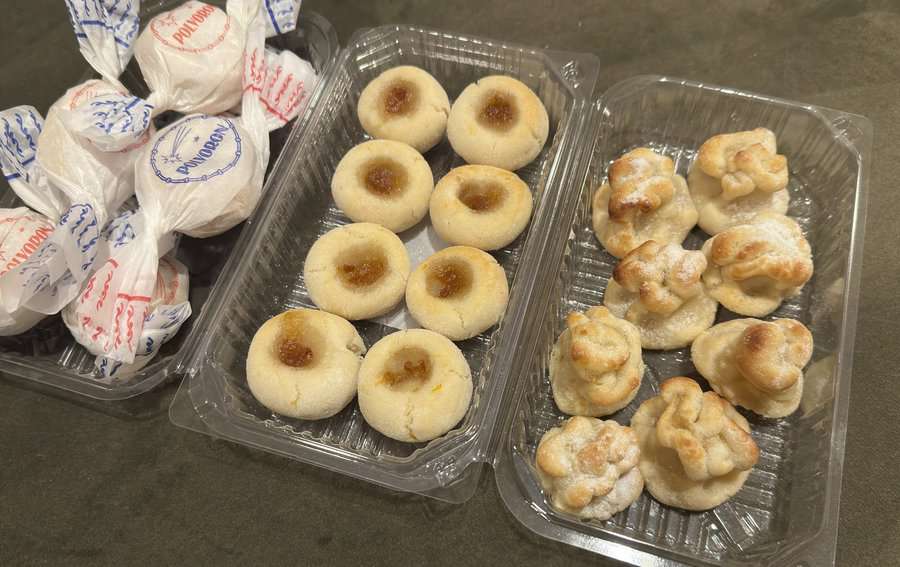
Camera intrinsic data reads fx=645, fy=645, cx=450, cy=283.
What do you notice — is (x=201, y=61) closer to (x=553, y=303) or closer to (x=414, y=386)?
(x=414, y=386)

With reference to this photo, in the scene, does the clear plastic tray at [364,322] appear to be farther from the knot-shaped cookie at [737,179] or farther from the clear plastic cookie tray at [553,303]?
the knot-shaped cookie at [737,179]

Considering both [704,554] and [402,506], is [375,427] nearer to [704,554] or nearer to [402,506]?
[402,506]

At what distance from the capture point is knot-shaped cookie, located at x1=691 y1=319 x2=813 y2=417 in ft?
5.58

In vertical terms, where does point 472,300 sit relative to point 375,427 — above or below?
above

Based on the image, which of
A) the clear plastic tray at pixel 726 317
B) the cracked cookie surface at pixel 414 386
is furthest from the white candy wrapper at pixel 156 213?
the clear plastic tray at pixel 726 317

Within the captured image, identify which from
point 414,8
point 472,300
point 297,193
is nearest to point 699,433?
point 472,300

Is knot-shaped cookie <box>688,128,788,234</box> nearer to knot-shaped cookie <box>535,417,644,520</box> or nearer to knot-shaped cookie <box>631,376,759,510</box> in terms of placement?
knot-shaped cookie <box>631,376,759,510</box>

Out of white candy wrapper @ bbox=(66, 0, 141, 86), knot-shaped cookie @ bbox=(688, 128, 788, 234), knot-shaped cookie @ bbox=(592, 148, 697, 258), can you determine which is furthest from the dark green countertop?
white candy wrapper @ bbox=(66, 0, 141, 86)

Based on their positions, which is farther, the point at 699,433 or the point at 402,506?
the point at 402,506

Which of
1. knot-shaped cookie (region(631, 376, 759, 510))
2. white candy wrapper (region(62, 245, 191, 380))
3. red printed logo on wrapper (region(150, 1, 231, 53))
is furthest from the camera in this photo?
red printed logo on wrapper (region(150, 1, 231, 53))

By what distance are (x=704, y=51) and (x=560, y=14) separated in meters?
0.62

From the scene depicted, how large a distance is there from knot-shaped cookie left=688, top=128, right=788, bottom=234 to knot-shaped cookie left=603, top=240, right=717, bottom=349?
28 cm

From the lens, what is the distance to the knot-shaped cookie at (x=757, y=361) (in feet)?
5.58

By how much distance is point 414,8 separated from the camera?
9.32 feet
